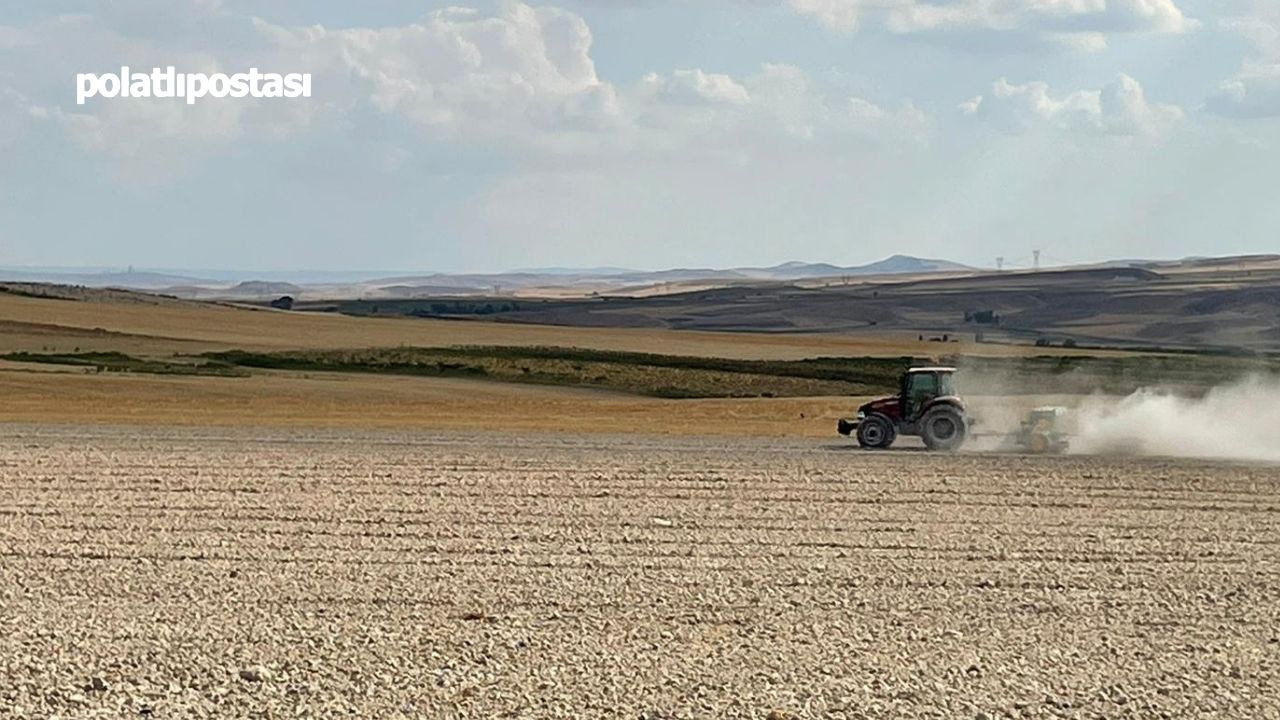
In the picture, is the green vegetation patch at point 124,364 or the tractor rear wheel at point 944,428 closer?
the tractor rear wheel at point 944,428

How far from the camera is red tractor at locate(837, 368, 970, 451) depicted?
34000mm

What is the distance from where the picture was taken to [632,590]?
1741cm

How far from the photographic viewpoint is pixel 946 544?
820 inches

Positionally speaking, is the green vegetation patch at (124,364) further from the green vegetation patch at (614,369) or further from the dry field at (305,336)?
the dry field at (305,336)

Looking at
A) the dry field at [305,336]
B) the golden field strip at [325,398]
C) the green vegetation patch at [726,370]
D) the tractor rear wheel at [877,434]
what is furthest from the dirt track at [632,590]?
the dry field at [305,336]

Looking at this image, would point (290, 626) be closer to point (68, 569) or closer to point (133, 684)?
point (133, 684)

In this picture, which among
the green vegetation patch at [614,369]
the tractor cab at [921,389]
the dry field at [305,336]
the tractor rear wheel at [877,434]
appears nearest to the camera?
the tractor cab at [921,389]

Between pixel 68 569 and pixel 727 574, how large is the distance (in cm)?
653

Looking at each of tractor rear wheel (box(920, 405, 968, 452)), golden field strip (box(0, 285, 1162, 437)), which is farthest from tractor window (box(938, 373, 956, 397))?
golden field strip (box(0, 285, 1162, 437))

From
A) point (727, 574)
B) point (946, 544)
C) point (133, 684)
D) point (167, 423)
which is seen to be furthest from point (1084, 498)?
point (167, 423)

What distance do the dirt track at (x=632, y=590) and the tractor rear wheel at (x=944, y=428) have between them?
12.4ft

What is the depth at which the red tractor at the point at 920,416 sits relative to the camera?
34.0 m

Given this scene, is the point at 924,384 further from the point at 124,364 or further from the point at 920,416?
the point at 124,364

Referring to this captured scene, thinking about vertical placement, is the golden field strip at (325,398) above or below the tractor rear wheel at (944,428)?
below
